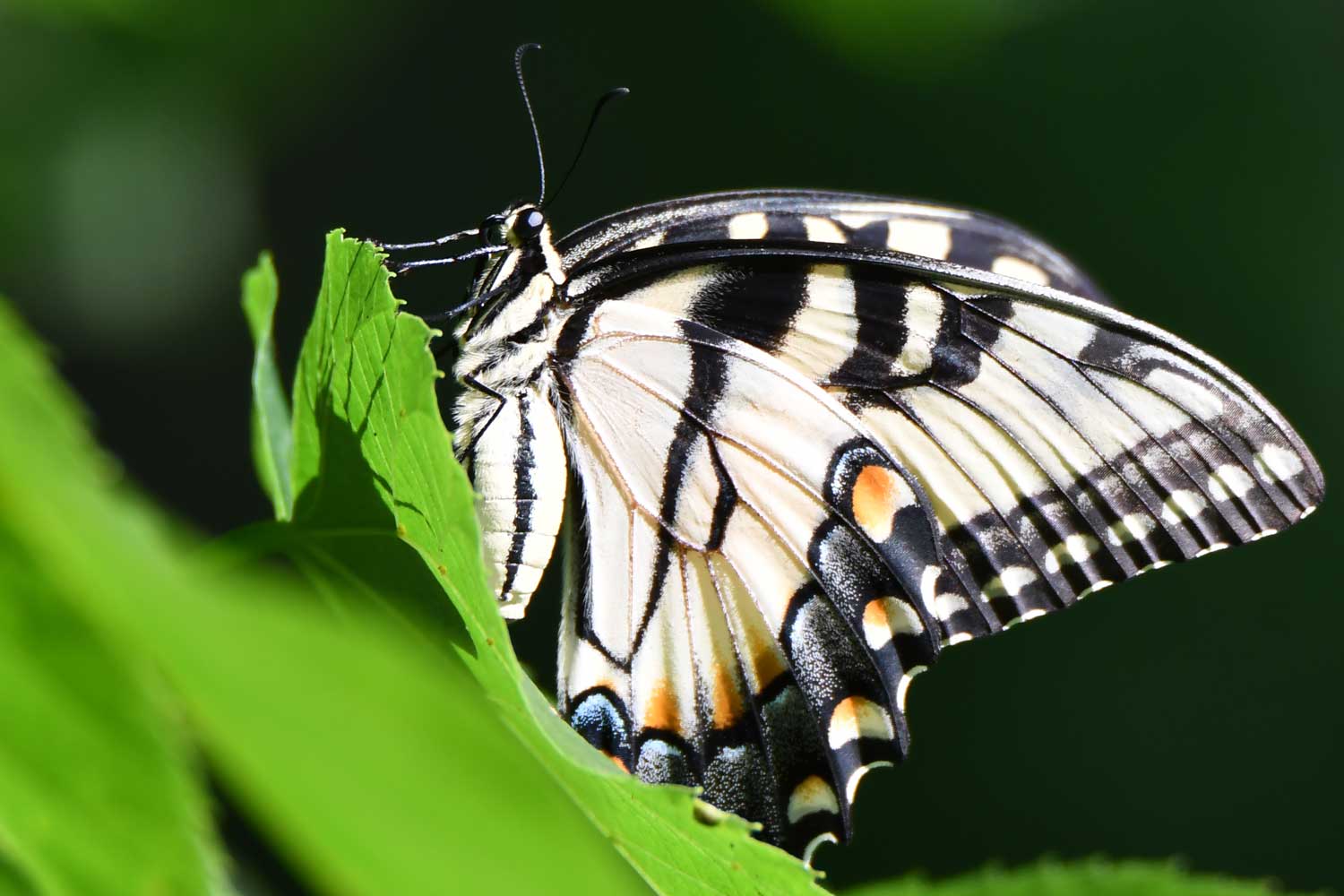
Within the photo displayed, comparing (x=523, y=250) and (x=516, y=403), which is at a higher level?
(x=523, y=250)

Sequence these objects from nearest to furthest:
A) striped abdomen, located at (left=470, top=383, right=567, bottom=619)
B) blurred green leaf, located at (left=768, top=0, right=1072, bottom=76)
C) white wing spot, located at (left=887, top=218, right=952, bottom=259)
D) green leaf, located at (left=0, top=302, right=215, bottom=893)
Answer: green leaf, located at (left=0, top=302, right=215, bottom=893), striped abdomen, located at (left=470, top=383, right=567, bottom=619), white wing spot, located at (left=887, top=218, right=952, bottom=259), blurred green leaf, located at (left=768, top=0, right=1072, bottom=76)

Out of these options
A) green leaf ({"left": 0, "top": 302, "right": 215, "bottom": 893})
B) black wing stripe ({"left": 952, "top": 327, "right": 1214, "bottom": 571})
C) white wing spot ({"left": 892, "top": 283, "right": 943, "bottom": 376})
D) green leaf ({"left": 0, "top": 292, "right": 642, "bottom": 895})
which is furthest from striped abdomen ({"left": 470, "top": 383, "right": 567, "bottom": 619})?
green leaf ({"left": 0, "top": 292, "right": 642, "bottom": 895})

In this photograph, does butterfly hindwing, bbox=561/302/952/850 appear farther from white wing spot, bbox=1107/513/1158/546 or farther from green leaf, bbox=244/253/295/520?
green leaf, bbox=244/253/295/520

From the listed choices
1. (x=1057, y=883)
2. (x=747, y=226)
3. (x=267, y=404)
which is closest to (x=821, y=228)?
(x=747, y=226)

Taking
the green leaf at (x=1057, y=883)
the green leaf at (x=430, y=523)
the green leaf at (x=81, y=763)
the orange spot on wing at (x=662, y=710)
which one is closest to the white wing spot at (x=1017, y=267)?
the orange spot on wing at (x=662, y=710)

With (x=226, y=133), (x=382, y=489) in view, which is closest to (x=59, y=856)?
(x=382, y=489)

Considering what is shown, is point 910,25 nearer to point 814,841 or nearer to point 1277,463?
point 1277,463
